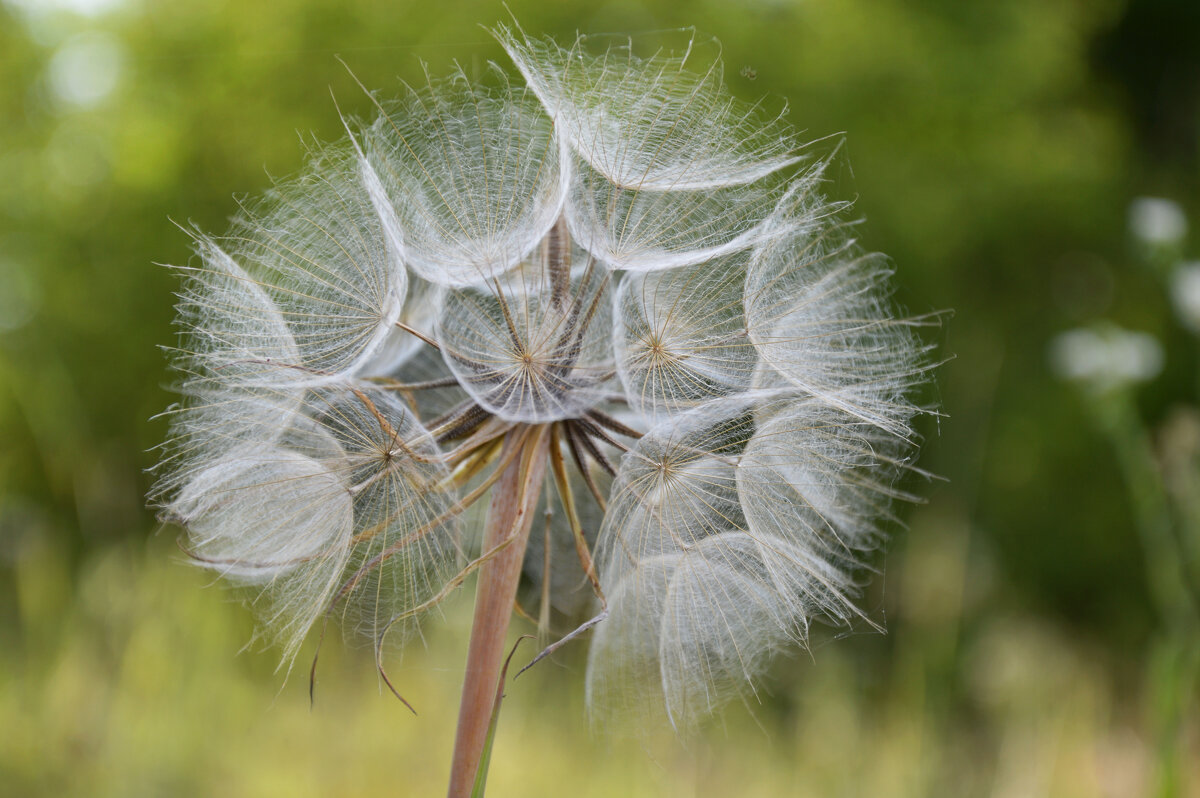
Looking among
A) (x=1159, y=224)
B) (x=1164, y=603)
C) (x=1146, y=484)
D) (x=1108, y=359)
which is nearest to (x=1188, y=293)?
(x=1159, y=224)

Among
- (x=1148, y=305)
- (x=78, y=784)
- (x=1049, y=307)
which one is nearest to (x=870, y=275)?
(x=78, y=784)

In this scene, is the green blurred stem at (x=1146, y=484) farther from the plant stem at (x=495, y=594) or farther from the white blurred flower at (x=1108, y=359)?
the plant stem at (x=495, y=594)

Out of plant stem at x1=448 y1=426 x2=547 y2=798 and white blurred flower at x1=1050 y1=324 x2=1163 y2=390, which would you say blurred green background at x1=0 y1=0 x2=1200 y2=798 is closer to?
white blurred flower at x1=1050 y1=324 x2=1163 y2=390

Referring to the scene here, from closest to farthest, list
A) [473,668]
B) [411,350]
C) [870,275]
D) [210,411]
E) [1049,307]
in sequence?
[473,668]
[210,411]
[870,275]
[411,350]
[1049,307]

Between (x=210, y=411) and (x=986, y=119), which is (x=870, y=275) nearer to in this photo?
(x=210, y=411)

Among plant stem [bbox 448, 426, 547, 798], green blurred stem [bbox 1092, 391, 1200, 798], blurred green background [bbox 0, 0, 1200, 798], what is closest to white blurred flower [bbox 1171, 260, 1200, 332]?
blurred green background [bbox 0, 0, 1200, 798]

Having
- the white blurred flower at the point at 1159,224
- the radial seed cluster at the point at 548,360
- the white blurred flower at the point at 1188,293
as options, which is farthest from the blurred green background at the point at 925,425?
the radial seed cluster at the point at 548,360

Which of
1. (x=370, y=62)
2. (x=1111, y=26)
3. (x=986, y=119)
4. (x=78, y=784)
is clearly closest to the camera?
(x=78, y=784)
